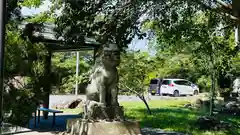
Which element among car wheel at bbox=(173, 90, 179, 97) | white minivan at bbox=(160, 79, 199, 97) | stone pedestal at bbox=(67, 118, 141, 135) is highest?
white minivan at bbox=(160, 79, 199, 97)

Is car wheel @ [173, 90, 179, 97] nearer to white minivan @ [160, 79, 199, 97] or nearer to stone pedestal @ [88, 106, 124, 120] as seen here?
white minivan @ [160, 79, 199, 97]

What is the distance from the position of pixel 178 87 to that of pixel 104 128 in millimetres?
24354

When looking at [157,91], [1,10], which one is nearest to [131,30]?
[1,10]

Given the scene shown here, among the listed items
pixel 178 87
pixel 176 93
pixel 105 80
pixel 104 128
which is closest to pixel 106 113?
pixel 104 128

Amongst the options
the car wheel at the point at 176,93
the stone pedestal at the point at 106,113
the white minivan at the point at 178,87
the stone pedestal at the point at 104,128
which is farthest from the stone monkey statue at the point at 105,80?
the car wheel at the point at 176,93

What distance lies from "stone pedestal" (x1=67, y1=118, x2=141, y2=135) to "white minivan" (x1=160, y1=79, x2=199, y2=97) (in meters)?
23.4

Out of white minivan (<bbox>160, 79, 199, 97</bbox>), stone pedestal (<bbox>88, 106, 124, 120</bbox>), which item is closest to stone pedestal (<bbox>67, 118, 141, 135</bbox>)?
stone pedestal (<bbox>88, 106, 124, 120</bbox>)

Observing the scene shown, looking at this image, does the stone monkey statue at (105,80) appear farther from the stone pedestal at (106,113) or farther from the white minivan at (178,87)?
the white minivan at (178,87)

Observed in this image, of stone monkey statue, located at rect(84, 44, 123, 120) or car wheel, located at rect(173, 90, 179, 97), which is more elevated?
stone monkey statue, located at rect(84, 44, 123, 120)

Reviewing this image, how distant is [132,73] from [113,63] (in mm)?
6074

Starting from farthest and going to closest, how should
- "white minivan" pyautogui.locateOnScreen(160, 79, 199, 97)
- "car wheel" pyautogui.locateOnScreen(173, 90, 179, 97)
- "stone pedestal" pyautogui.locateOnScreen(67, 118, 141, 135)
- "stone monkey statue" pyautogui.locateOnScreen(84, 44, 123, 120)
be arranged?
"car wheel" pyautogui.locateOnScreen(173, 90, 179, 97) → "white minivan" pyautogui.locateOnScreen(160, 79, 199, 97) → "stone monkey statue" pyautogui.locateOnScreen(84, 44, 123, 120) → "stone pedestal" pyautogui.locateOnScreen(67, 118, 141, 135)

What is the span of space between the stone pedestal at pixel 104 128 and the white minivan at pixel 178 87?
2338cm

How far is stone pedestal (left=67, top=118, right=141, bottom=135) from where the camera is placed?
764 centimetres

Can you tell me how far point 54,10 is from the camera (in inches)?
456
